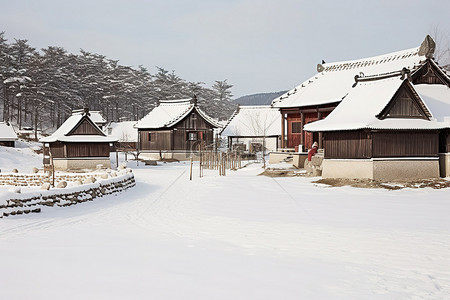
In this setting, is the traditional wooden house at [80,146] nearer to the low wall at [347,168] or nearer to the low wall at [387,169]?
the low wall at [347,168]

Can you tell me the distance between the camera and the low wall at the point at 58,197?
1191 centimetres

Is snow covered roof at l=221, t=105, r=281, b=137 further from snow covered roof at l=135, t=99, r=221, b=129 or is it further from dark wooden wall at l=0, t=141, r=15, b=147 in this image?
dark wooden wall at l=0, t=141, r=15, b=147

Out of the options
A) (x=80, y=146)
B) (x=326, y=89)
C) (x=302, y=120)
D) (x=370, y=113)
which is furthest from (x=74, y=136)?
(x=370, y=113)

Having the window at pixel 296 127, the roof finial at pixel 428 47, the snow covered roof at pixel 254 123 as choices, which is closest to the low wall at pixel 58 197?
the window at pixel 296 127

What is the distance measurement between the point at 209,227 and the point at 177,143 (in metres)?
37.4

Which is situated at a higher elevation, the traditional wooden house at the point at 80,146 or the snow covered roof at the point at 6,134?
the snow covered roof at the point at 6,134

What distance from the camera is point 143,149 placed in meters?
49.4

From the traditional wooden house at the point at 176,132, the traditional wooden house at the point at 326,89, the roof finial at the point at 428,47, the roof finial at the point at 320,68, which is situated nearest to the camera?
the roof finial at the point at 428,47

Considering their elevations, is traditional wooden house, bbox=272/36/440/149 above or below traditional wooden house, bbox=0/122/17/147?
above

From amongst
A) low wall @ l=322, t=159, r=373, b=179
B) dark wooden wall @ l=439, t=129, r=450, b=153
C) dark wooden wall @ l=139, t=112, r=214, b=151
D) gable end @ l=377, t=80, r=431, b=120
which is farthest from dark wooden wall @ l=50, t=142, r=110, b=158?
dark wooden wall @ l=439, t=129, r=450, b=153

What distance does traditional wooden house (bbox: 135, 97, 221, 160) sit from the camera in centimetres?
4759

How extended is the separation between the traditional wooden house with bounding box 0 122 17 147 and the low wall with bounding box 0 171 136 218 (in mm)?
33516

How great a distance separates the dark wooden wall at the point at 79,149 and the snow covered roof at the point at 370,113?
19417 millimetres

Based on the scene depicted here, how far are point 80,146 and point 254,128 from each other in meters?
24.4
